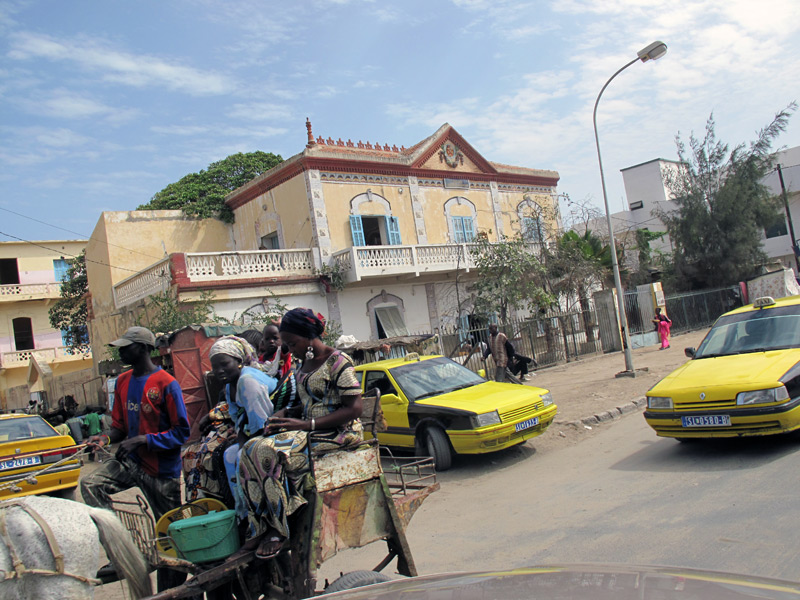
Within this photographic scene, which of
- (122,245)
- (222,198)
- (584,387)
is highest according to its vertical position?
(222,198)

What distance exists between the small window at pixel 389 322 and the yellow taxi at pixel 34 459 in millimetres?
14740

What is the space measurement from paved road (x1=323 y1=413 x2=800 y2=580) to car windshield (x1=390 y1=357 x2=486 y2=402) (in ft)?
4.21

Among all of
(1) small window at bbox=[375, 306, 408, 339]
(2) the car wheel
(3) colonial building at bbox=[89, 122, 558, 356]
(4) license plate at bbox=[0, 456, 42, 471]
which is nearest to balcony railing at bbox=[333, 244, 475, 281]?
(3) colonial building at bbox=[89, 122, 558, 356]

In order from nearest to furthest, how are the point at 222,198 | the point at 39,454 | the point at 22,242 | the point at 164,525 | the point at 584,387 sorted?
the point at 164,525, the point at 39,454, the point at 584,387, the point at 222,198, the point at 22,242

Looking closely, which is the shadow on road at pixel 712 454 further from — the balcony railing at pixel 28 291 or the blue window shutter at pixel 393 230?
the balcony railing at pixel 28 291

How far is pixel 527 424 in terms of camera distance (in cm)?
859

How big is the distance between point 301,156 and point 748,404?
58.1 feet

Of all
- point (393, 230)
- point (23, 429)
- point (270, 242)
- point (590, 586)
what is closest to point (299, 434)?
point (590, 586)

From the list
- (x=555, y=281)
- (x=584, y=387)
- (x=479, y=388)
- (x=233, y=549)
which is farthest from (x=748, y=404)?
(x=555, y=281)

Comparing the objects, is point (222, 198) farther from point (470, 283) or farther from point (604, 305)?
point (604, 305)

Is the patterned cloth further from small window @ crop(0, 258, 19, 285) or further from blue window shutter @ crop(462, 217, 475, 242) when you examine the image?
small window @ crop(0, 258, 19, 285)

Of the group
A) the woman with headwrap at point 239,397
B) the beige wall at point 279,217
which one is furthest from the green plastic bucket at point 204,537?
the beige wall at point 279,217

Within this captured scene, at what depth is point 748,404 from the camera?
661 centimetres

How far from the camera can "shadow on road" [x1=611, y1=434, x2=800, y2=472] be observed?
22.3ft
